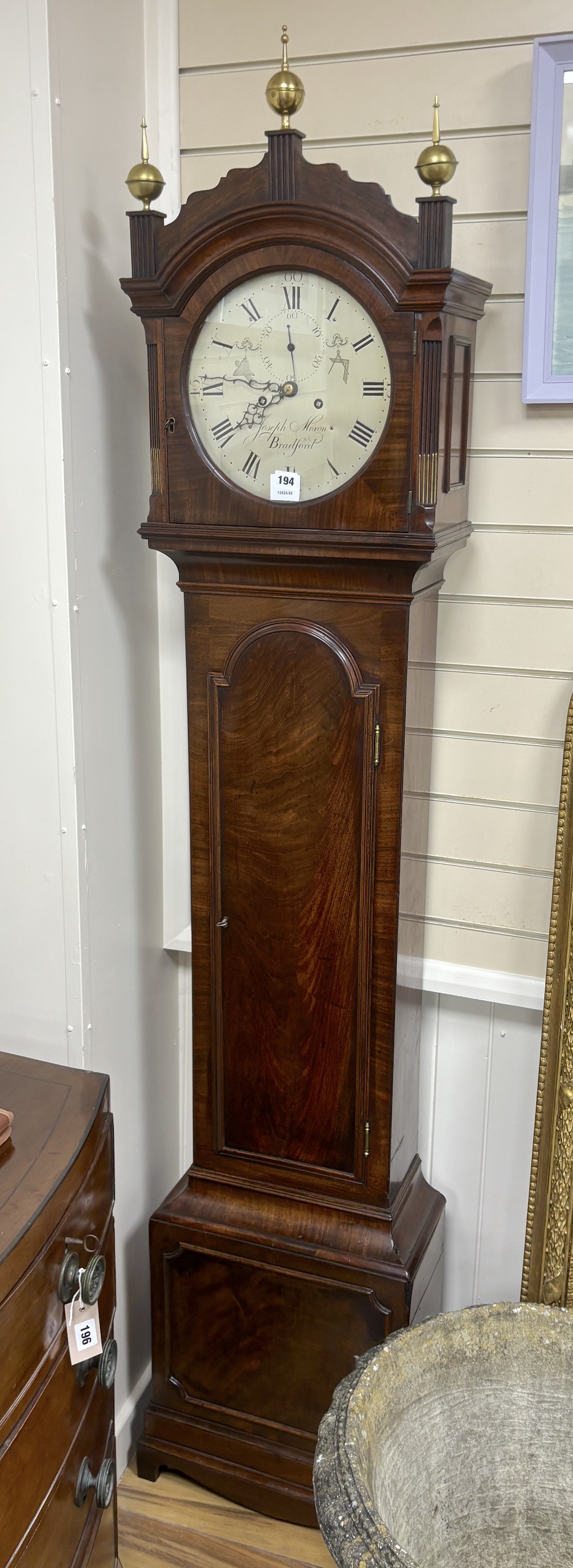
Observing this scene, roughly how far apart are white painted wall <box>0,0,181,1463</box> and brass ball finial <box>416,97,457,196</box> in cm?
47

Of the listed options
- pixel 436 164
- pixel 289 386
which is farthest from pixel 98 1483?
pixel 436 164

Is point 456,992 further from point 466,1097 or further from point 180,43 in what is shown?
point 180,43

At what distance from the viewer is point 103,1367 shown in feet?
4.33

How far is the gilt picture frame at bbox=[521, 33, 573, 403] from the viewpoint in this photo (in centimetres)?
156

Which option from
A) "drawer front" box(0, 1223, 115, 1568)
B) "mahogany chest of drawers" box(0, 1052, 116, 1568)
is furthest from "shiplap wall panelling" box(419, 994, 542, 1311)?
"drawer front" box(0, 1223, 115, 1568)

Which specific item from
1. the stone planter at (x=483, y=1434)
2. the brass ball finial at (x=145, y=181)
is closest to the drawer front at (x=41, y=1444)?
the stone planter at (x=483, y=1434)

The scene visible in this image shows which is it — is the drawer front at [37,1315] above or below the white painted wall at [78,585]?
below

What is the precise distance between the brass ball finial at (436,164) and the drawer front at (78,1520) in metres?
1.37

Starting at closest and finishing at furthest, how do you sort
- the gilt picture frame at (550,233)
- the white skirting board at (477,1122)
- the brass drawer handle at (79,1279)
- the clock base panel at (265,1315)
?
the brass drawer handle at (79,1279), the gilt picture frame at (550,233), the clock base panel at (265,1315), the white skirting board at (477,1122)

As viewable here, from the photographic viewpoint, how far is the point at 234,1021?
5.81 ft

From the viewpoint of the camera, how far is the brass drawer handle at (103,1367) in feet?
4.14

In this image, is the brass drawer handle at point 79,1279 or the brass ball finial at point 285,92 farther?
the brass ball finial at point 285,92

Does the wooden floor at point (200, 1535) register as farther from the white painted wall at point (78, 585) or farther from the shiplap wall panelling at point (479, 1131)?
the shiplap wall panelling at point (479, 1131)

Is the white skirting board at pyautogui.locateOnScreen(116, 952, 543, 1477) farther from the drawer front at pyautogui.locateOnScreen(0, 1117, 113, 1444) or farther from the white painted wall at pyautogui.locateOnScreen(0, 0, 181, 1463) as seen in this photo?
the drawer front at pyautogui.locateOnScreen(0, 1117, 113, 1444)
